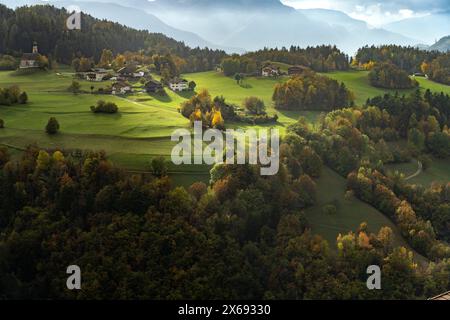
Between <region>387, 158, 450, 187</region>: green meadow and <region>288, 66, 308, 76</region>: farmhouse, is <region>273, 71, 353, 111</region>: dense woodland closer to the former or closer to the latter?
<region>288, 66, 308, 76</region>: farmhouse

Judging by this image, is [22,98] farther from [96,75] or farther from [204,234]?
[204,234]

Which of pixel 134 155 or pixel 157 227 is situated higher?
pixel 134 155

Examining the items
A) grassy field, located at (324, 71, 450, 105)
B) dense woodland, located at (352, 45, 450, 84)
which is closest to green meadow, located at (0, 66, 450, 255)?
grassy field, located at (324, 71, 450, 105)

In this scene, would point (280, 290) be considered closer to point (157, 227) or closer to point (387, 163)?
point (157, 227)

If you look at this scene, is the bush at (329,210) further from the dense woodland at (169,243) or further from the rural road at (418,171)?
the rural road at (418,171)

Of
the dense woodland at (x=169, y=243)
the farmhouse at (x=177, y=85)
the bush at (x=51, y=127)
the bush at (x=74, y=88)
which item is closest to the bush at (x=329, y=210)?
the dense woodland at (x=169, y=243)
